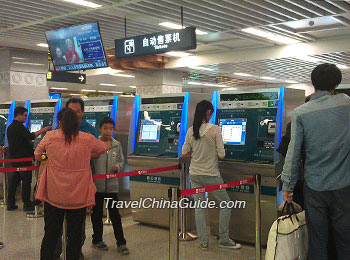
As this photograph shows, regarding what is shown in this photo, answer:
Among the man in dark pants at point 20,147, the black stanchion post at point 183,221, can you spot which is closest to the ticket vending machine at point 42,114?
the man in dark pants at point 20,147

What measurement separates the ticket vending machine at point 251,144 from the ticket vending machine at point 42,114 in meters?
3.37

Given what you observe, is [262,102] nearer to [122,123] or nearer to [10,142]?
[122,123]

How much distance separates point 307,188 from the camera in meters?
2.85

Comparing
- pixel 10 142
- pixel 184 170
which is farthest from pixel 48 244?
pixel 10 142

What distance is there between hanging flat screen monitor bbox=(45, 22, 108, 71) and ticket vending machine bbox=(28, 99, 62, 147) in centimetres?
111

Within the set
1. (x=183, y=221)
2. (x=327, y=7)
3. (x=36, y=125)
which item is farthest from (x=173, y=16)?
(x=183, y=221)

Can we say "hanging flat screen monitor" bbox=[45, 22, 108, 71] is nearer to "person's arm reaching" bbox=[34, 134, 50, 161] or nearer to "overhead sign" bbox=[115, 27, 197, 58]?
"overhead sign" bbox=[115, 27, 197, 58]

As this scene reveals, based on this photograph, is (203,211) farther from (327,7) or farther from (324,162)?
(327,7)

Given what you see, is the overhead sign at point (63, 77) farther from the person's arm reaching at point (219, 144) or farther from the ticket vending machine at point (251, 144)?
the person's arm reaching at point (219, 144)

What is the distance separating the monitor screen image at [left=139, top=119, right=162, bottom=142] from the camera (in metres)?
5.58

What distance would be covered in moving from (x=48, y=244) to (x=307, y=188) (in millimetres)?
2108

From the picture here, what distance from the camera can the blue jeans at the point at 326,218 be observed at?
271cm

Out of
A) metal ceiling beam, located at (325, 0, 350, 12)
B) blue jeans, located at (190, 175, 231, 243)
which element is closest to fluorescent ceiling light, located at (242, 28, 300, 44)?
metal ceiling beam, located at (325, 0, 350, 12)

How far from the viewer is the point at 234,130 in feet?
15.9
